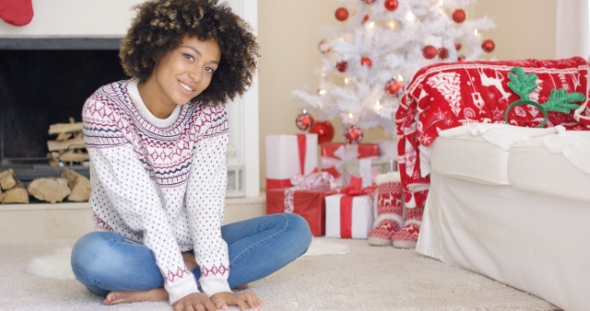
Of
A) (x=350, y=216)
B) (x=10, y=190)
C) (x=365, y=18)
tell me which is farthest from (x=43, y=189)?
(x=365, y=18)

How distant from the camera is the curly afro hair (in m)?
1.56

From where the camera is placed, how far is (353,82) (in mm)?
3365

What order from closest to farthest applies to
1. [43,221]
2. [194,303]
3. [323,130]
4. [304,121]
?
[194,303] < [43,221] < [304,121] < [323,130]

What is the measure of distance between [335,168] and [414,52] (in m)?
0.66

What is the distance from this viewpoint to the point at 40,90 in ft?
10.7

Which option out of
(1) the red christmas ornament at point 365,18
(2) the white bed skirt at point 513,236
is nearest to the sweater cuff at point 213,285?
(2) the white bed skirt at point 513,236

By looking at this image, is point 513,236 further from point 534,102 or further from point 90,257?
point 90,257

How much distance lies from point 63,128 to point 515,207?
7.28 ft

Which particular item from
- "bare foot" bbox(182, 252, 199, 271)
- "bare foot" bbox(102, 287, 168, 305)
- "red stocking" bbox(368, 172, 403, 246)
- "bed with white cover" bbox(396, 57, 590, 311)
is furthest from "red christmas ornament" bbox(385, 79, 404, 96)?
"bare foot" bbox(102, 287, 168, 305)

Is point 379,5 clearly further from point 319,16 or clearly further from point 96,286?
point 96,286

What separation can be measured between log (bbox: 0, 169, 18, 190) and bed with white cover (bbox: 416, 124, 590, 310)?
1737 millimetres

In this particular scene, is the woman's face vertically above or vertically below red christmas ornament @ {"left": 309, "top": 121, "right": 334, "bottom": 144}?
above

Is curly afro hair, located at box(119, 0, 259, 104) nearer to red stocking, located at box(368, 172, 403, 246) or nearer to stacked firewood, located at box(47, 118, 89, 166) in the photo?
red stocking, located at box(368, 172, 403, 246)

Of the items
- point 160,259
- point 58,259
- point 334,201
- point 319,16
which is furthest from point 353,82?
point 160,259
